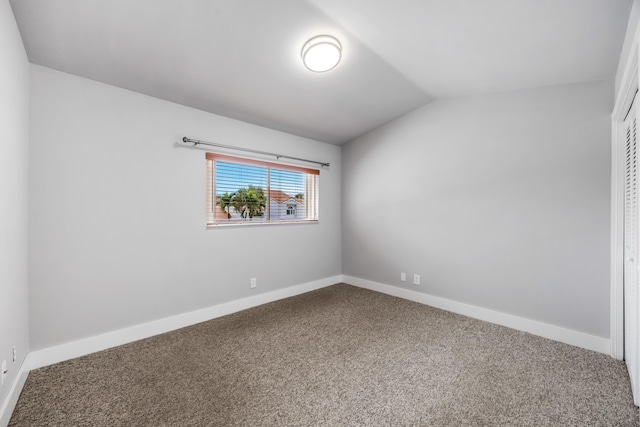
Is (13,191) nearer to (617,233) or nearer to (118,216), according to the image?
(118,216)

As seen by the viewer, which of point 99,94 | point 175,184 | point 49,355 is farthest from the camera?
point 175,184

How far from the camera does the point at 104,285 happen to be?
2.38 metres

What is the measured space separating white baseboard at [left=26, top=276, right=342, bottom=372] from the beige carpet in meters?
0.08

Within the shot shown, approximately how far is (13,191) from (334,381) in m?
2.34

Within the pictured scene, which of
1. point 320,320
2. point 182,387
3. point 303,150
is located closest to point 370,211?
point 303,150

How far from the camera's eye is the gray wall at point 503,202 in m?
2.44

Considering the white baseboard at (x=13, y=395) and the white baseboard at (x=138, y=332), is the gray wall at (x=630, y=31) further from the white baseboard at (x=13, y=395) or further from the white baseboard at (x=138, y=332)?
the white baseboard at (x=13, y=395)

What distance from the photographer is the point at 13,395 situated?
5.65 ft

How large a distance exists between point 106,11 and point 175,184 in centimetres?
141

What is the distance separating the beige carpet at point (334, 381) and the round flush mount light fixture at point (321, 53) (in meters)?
2.39

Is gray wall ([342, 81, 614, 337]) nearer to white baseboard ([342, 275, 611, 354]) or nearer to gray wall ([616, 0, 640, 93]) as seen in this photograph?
white baseboard ([342, 275, 611, 354])

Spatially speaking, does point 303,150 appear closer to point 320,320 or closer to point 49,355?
point 320,320

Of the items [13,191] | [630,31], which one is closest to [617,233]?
[630,31]

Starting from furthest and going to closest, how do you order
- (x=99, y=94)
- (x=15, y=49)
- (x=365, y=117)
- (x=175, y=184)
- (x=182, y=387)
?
(x=365, y=117) → (x=175, y=184) → (x=99, y=94) → (x=182, y=387) → (x=15, y=49)
